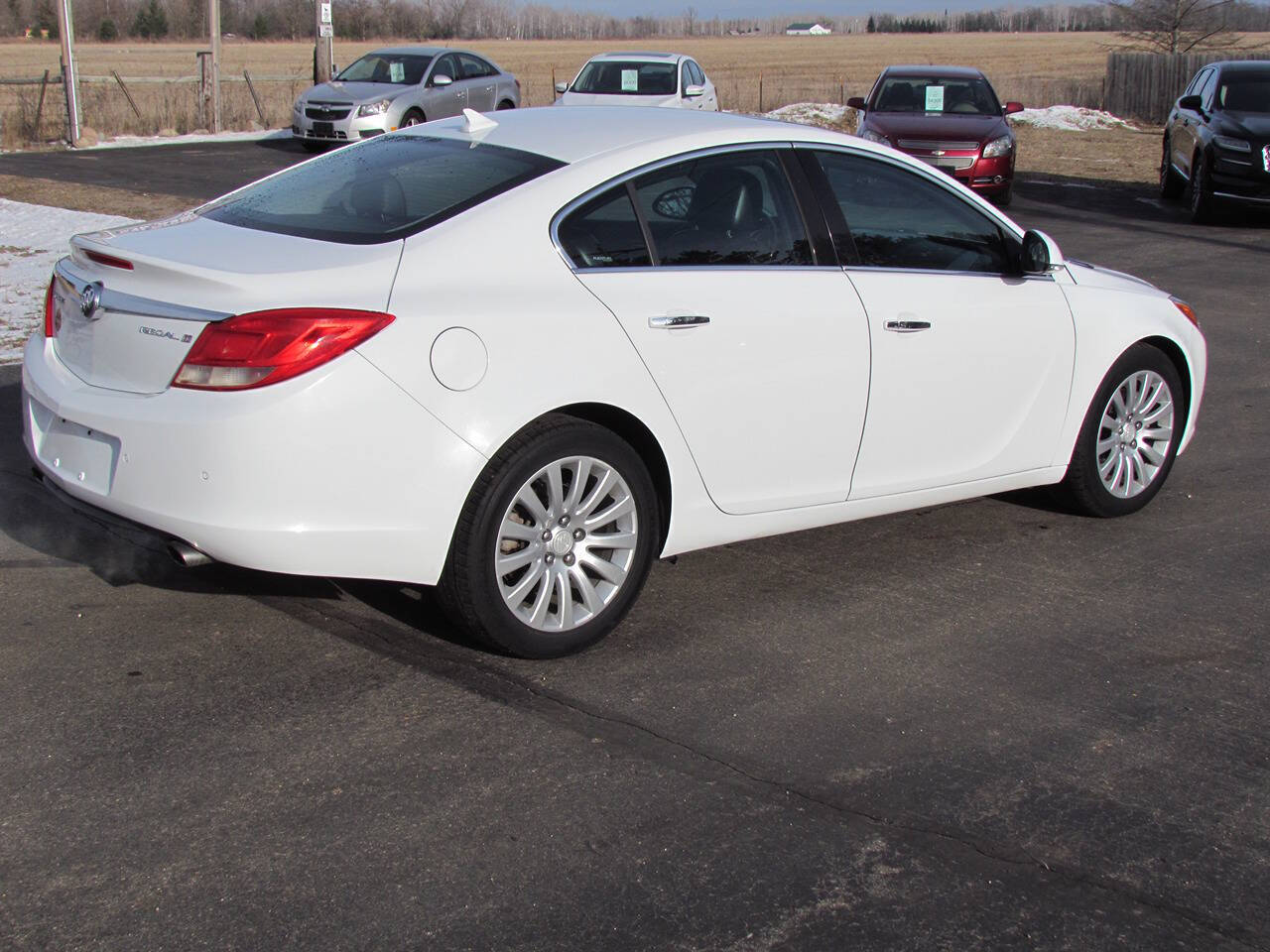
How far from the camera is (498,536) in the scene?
4.25 metres

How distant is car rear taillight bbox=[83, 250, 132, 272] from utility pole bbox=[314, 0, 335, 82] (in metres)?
24.3

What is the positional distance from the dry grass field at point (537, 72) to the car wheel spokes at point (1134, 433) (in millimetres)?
22439

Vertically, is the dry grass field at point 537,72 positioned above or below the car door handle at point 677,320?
above

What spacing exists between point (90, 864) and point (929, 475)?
3322 millimetres

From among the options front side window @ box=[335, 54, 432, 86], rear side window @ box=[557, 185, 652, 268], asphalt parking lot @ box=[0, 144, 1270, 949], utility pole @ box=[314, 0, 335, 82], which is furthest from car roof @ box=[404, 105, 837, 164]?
utility pole @ box=[314, 0, 335, 82]

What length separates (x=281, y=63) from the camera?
66.5m

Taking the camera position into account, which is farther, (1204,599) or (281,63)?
(281,63)

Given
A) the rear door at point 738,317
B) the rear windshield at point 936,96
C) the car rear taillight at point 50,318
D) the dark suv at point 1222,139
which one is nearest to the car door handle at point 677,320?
the rear door at point 738,317

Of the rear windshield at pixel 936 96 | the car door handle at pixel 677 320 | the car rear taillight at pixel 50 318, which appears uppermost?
the rear windshield at pixel 936 96

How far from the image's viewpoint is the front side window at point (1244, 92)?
17203 mm

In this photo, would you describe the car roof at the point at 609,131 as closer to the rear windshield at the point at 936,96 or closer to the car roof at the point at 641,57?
the rear windshield at the point at 936,96

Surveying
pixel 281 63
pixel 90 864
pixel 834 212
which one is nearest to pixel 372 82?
pixel 834 212

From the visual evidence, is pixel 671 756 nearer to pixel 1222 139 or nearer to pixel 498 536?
pixel 498 536

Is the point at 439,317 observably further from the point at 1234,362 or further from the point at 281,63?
the point at 281,63
